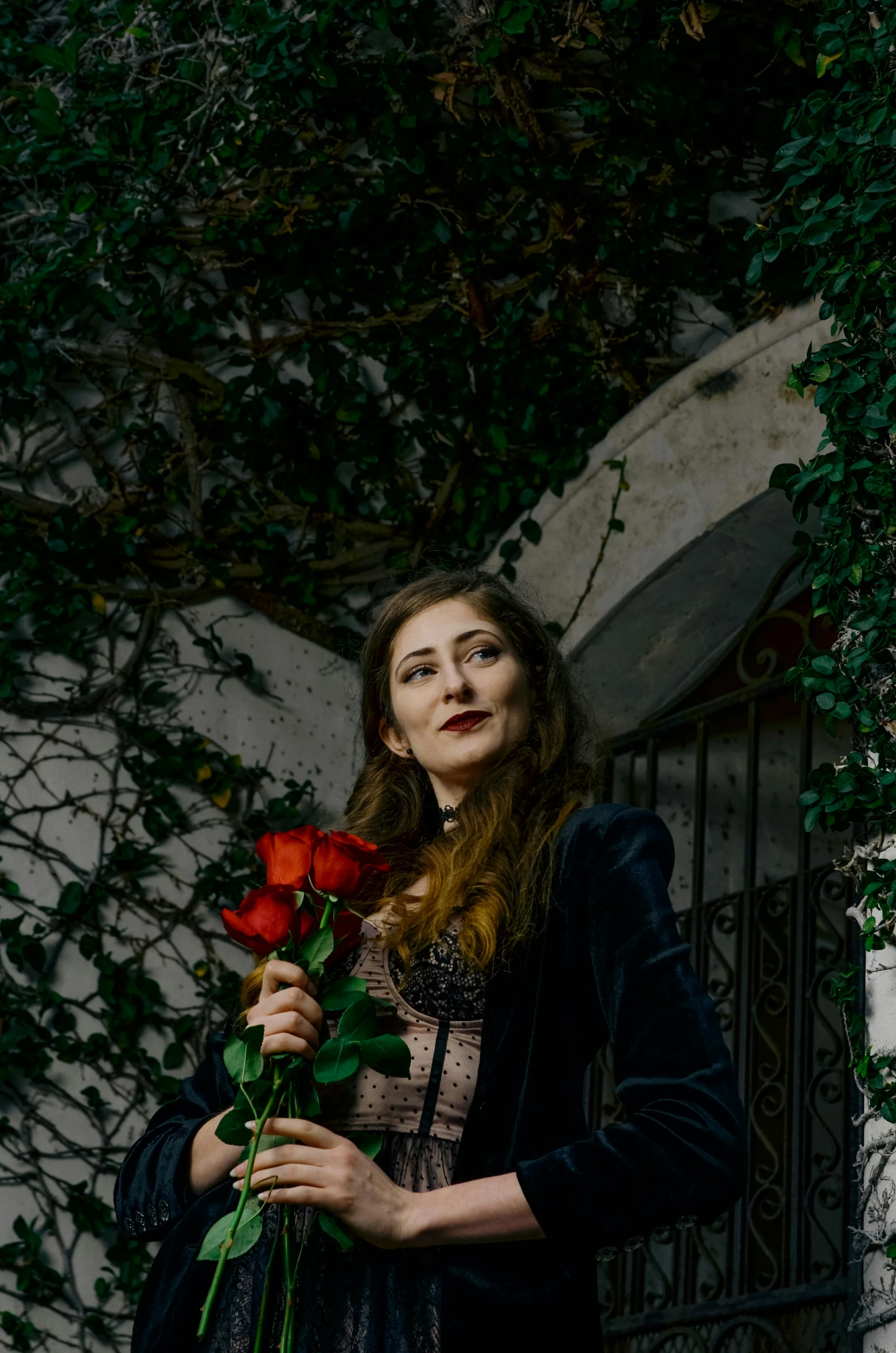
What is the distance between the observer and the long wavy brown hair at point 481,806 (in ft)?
5.92

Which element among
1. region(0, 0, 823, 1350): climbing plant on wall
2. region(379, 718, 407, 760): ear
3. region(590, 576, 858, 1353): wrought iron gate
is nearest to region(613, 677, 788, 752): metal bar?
region(590, 576, 858, 1353): wrought iron gate

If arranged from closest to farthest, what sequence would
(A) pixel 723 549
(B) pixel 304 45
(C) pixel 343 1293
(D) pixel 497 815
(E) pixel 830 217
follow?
1. (C) pixel 343 1293
2. (D) pixel 497 815
3. (E) pixel 830 217
4. (B) pixel 304 45
5. (A) pixel 723 549

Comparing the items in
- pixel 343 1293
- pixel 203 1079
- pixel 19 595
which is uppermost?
pixel 19 595

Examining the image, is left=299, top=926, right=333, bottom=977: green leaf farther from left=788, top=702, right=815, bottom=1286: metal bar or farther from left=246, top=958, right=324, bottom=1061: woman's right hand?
left=788, top=702, right=815, bottom=1286: metal bar

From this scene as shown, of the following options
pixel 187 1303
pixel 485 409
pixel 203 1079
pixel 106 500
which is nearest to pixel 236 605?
pixel 106 500

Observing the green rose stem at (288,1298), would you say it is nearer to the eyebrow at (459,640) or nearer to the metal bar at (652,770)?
the eyebrow at (459,640)

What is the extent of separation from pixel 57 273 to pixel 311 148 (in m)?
0.65

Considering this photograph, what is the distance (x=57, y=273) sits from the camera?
3.62 metres

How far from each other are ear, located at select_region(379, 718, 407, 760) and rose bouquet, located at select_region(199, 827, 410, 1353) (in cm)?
47

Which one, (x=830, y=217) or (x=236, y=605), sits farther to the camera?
(x=236, y=605)

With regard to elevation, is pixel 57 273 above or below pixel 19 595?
above

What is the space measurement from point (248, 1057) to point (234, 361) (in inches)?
101

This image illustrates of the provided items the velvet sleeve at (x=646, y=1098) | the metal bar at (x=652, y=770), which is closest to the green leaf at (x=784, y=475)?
the velvet sleeve at (x=646, y=1098)

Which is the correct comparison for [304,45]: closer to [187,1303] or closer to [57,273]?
[57,273]
